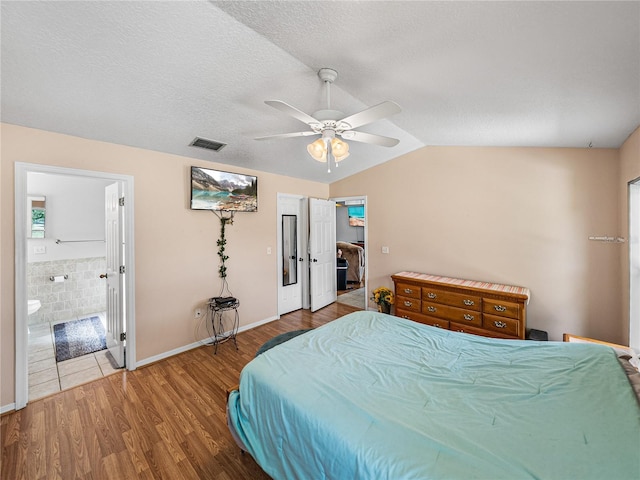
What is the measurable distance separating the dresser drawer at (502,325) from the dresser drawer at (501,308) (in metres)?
0.05

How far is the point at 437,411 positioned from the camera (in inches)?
46.9

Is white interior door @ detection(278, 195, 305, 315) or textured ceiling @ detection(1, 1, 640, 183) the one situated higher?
textured ceiling @ detection(1, 1, 640, 183)

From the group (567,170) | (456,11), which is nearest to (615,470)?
(456,11)

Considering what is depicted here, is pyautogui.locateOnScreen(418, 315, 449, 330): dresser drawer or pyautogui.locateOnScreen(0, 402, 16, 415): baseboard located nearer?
pyautogui.locateOnScreen(0, 402, 16, 415): baseboard

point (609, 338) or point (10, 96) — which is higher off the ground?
point (10, 96)

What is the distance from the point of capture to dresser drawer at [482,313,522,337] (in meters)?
2.82

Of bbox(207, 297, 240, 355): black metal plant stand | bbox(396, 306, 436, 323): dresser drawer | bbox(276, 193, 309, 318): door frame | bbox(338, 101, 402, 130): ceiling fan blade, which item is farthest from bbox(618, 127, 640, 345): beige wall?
bbox(207, 297, 240, 355): black metal plant stand

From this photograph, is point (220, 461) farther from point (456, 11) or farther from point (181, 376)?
point (456, 11)

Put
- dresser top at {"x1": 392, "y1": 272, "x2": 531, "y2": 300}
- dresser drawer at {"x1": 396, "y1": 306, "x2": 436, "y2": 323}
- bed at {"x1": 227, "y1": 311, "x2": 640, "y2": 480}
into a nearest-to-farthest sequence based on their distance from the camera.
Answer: bed at {"x1": 227, "y1": 311, "x2": 640, "y2": 480}, dresser top at {"x1": 392, "y1": 272, "x2": 531, "y2": 300}, dresser drawer at {"x1": 396, "y1": 306, "x2": 436, "y2": 323}

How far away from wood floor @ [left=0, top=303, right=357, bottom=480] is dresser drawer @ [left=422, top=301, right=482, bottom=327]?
2.48m

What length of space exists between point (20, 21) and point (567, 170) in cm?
464

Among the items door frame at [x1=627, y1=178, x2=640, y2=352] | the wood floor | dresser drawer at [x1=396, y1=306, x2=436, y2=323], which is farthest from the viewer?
dresser drawer at [x1=396, y1=306, x2=436, y2=323]

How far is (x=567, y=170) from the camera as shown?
2855 millimetres

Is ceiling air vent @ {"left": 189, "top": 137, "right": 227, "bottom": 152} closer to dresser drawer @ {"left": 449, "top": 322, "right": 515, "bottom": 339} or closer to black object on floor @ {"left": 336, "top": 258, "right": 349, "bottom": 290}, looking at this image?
dresser drawer @ {"left": 449, "top": 322, "right": 515, "bottom": 339}
